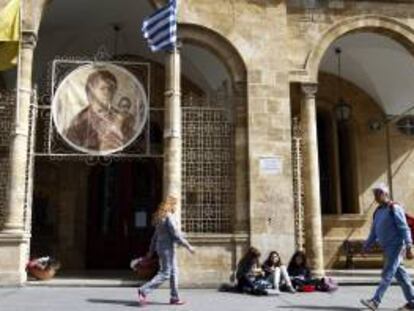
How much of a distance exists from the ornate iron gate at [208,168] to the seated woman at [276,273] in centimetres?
166

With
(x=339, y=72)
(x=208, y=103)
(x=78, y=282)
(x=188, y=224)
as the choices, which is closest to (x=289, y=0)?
(x=208, y=103)

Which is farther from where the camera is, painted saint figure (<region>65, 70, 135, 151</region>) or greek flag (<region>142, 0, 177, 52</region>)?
painted saint figure (<region>65, 70, 135, 151</region>)

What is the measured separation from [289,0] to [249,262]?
657 cm

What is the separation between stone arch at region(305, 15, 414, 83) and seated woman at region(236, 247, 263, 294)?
15.5 ft

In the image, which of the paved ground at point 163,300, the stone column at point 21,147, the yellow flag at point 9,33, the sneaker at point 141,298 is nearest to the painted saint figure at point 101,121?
the stone column at point 21,147

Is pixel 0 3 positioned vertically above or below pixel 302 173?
above

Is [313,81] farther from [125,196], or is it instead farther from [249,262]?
[125,196]

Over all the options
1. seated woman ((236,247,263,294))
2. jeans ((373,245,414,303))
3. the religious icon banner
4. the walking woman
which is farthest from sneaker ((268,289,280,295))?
the religious icon banner

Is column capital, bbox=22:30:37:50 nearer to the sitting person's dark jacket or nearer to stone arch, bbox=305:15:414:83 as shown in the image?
stone arch, bbox=305:15:414:83

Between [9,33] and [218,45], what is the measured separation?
442 centimetres

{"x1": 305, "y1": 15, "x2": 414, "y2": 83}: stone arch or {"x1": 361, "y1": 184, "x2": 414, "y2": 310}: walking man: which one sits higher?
{"x1": 305, "y1": 15, "x2": 414, "y2": 83}: stone arch

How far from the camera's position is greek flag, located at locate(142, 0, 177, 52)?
12.5 metres

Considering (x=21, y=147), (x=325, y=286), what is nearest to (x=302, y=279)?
(x=325, y=286)

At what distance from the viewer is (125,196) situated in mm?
17047
